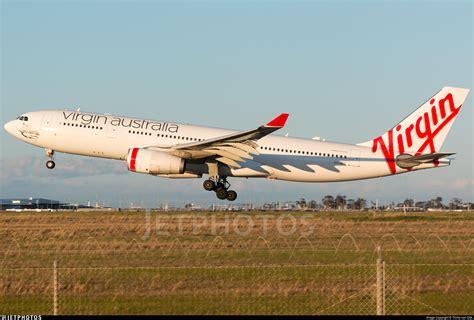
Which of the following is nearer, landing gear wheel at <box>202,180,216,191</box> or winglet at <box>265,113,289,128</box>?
winglet at <box>265,113,289,128</box>

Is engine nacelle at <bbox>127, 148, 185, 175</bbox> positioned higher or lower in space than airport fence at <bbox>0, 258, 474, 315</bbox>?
higher

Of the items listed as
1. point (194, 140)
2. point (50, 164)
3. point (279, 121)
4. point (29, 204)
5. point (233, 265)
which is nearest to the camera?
point (233, 265)

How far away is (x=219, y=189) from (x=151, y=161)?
487cm

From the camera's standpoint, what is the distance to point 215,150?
40.0 meters

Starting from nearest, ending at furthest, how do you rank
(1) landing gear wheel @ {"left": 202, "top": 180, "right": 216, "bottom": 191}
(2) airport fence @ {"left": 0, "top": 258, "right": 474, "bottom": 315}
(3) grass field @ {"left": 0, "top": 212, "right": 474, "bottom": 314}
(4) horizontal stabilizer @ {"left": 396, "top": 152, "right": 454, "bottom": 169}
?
(2) airport fence @ {"left": 0, "top": 258, "right": 474, "bottom": 315} < (3) grass field @ {"left": 0, "top": 212, "right": 474, "bottom": 314} < (4) horizontal stabilizer @ {"left": 396, "top": 152, "right": 454, "bottom": 169} < (1) landing gear wheel @ {"left": 202, "top": 180, "right": 216, "bottom": 191}

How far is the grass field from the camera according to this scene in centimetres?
1647

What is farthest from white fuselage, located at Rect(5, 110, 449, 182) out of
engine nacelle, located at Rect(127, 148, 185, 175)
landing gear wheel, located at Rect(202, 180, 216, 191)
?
engine nacelle, located at Rect(127, 148, 185, 175)

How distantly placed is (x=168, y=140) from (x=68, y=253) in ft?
51.4

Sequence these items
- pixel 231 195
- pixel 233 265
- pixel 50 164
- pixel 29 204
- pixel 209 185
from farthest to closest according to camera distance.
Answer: pixel 29 204 → pixel 50 164 → pixel 231 195 → pixel 209 185 → pixel 233 265

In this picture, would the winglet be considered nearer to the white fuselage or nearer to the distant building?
the white fuselage

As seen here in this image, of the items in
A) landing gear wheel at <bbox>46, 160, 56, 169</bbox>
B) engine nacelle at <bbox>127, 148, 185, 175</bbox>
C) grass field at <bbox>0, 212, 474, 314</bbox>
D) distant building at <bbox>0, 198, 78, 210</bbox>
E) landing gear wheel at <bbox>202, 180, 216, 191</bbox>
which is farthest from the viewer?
distant building at <bbox>0, 198, 78, 210</bbox>

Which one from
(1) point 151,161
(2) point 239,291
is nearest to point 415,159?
(1) point 151,161

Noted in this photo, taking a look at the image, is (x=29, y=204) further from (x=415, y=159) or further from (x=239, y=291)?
(x=239, y=291)

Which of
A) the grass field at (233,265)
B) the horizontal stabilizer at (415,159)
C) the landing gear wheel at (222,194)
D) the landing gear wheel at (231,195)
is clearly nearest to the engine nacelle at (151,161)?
the grass field at (233,265)
